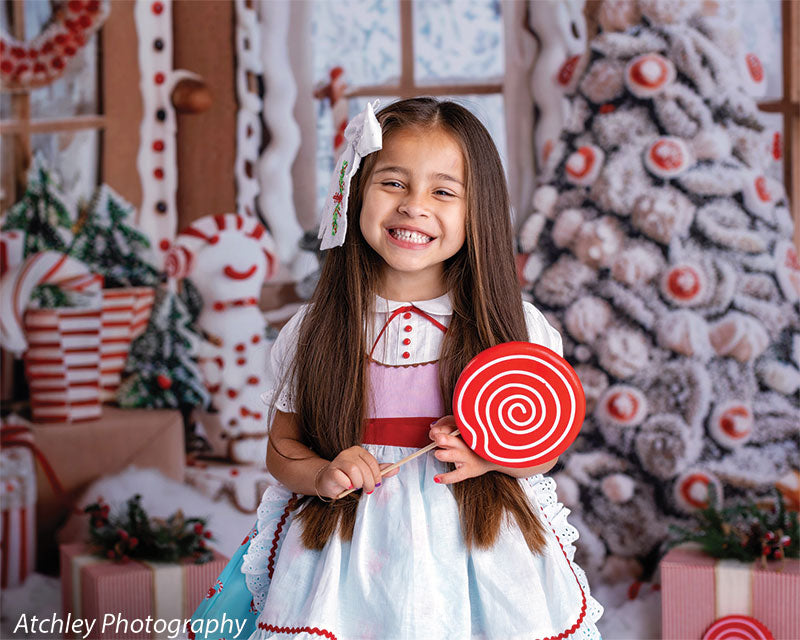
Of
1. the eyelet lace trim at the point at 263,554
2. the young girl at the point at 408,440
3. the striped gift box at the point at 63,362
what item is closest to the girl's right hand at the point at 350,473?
the young girl at the point at 408,440

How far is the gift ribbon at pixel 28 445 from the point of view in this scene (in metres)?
3.57

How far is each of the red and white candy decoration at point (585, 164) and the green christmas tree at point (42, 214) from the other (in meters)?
2.02

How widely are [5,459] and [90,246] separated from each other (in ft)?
2.96

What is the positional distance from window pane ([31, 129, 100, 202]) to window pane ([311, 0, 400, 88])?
97 cm

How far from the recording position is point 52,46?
3662mm

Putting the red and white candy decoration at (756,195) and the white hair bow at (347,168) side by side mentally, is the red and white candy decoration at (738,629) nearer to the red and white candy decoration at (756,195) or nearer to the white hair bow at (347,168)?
the red and white candy decoration at (756,195)

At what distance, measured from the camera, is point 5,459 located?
355 centimetres

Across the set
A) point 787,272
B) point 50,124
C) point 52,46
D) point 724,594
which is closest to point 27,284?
point 50,124

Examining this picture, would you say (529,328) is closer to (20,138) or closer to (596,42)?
(596,42)

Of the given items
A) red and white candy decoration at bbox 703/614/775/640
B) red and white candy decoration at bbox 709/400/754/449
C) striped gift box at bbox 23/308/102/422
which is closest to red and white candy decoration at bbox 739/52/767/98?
red and white candy decoration at bbox 709/400/754/449

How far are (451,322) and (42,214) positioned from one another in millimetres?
2379

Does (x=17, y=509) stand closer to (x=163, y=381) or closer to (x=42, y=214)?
(x=163, y=381)

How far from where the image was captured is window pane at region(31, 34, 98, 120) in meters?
3.68

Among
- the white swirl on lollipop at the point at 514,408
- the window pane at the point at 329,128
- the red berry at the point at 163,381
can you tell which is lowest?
the red berry at the point at 163,381
